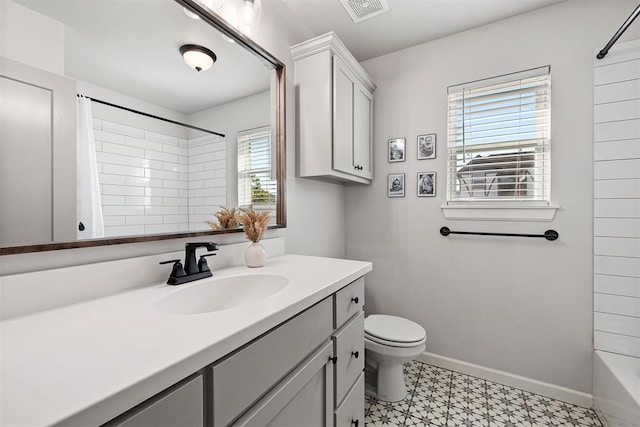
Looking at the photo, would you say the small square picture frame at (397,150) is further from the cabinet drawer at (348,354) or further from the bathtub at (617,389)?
the bathtub at (617,389)

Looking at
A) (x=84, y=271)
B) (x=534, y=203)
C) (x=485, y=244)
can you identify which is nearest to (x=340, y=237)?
(x=485, y=244)

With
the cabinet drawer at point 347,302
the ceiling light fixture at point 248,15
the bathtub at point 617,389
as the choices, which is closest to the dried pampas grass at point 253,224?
the cabinet drawer at point 347,302

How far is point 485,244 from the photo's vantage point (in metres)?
1.92

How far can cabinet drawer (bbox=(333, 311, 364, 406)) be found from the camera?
109 cm

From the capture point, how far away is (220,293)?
3.62ft

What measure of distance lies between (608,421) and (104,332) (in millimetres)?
2318

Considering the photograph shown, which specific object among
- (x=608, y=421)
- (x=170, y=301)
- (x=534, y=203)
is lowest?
(x=608, y=421)

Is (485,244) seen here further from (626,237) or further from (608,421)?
(608,421)

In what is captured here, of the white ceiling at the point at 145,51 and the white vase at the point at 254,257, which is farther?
the white vase at the point at 254,257

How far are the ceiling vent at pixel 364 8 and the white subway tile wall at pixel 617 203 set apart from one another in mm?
1292

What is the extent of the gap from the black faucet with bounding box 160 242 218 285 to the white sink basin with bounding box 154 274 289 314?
1.8 inches

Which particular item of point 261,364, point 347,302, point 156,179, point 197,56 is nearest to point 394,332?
point 347,302

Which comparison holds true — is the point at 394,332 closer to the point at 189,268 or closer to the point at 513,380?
the point at 513,380

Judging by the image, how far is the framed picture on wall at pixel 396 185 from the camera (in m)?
2.18
